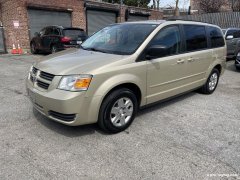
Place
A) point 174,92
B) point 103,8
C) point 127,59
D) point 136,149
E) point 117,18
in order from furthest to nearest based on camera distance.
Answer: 1. point 117,18
2. point 103,8
3. point 174,92
4. point 127,59
5. point 136,149

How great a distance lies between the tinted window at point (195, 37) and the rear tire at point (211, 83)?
0.87 metres

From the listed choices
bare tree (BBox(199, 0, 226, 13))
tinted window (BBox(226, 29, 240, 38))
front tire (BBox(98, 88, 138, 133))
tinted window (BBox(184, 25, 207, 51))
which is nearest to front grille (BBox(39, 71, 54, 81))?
front tire (BBox(98, 88, 138, 133))

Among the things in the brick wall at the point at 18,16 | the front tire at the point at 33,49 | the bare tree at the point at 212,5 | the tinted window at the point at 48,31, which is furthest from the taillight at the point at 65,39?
the bare tree at the point at 212,5

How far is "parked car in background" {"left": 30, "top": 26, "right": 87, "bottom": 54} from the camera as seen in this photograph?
36.2ft

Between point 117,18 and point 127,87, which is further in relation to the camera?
point 117,18

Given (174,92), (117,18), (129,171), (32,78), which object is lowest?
(129,171)

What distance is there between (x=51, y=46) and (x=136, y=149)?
10.0m

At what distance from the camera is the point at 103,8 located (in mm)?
18156

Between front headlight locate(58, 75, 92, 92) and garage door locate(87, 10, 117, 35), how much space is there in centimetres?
1553

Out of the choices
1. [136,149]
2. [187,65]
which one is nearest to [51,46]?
[187,65]

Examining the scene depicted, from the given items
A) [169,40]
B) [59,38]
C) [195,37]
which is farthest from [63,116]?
[59,38]

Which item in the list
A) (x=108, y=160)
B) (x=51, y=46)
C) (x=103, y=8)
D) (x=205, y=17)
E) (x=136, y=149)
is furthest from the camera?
(x=205, y=17)

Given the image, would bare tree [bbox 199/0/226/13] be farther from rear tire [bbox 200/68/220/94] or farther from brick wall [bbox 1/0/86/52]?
rear tire [bbox 200/68/220/94]

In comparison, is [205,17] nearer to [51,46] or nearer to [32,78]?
[51,46]
